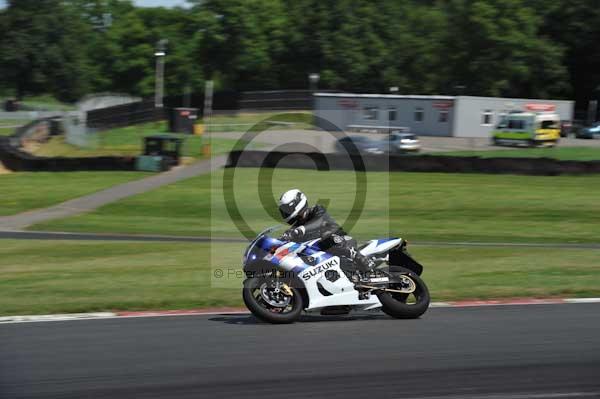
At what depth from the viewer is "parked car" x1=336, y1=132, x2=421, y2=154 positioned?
3903cm

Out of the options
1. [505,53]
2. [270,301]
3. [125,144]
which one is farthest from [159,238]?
[505,53]

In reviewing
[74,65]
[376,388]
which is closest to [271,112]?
[74,65]

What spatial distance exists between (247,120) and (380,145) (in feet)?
95.0

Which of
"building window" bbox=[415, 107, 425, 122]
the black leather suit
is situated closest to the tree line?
"building window" bbox=[415, 107, 425, 122]

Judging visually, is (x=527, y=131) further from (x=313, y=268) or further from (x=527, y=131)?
(x=313, y=268)

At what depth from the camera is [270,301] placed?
10016 mm

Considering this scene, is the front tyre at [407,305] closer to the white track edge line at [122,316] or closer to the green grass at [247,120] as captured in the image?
the white track edge line at [122,316]

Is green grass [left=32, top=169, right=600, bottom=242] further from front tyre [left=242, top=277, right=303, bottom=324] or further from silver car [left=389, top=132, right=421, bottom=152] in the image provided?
front tyre [left=242, top=277, right=303, bottom=324]

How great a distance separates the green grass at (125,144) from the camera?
4562 centimetres

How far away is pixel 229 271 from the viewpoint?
16062mm

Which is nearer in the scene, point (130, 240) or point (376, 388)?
point (376, 388)

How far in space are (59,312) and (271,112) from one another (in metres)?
58.4

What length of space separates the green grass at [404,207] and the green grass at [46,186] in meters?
3.50

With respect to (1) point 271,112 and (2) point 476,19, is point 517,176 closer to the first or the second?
(1) point 271,112
